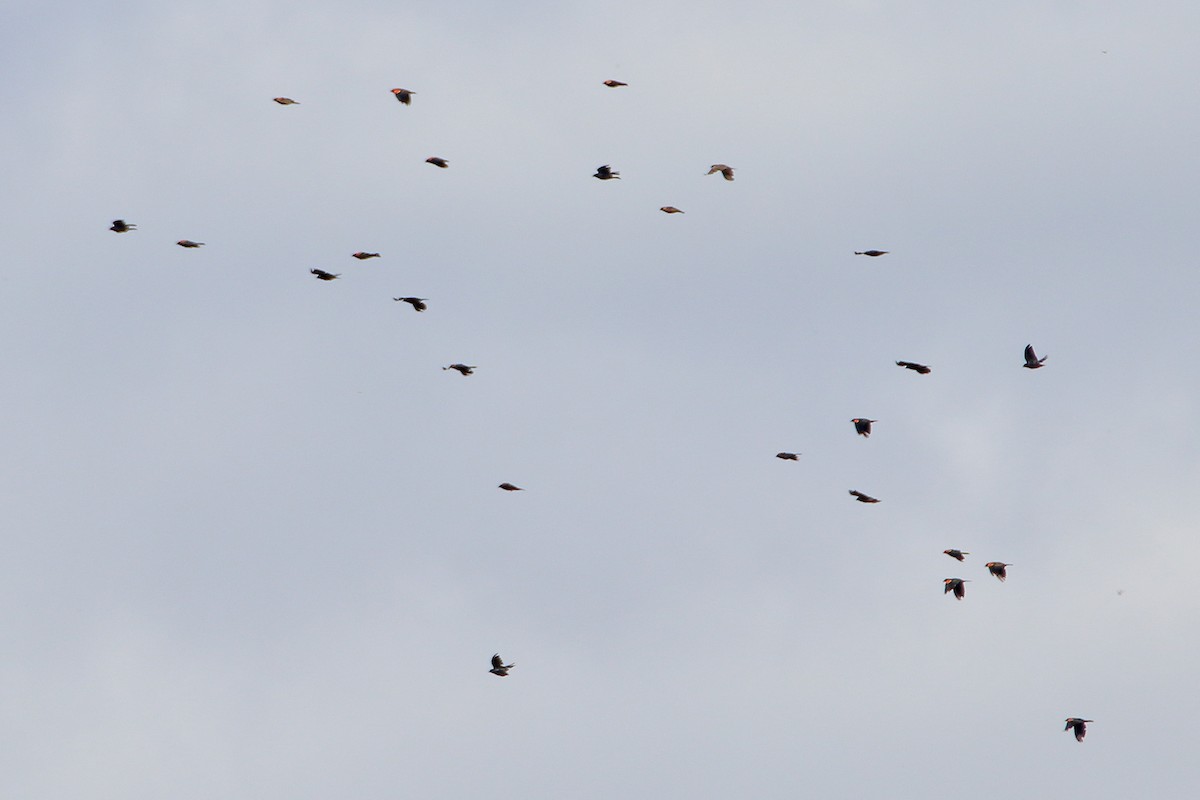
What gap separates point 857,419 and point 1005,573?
1008cm

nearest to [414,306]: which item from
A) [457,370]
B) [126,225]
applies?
[457,370]

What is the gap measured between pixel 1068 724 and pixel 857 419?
726 inches

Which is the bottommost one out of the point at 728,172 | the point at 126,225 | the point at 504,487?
the point at 504,487

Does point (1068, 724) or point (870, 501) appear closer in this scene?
point (1068, 724)

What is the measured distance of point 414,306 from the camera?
146 m

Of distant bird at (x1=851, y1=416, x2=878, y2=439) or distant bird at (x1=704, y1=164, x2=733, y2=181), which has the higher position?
distant bird at (x1=704, y1=164, x2=733, y2=181)

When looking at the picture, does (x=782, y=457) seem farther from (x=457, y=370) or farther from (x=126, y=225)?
(x=126, y=225)

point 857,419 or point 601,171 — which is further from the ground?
point 601,171

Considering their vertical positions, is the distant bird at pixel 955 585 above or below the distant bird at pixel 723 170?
below

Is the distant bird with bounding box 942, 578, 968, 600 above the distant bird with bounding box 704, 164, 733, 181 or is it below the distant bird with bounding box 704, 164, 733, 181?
below

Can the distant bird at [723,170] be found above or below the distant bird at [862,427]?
above

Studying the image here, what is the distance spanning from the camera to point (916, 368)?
461 ft

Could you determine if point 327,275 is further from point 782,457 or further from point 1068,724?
point 1068,724

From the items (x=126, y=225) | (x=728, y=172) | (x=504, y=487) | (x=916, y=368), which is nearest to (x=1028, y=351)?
(x=916, y=368)
